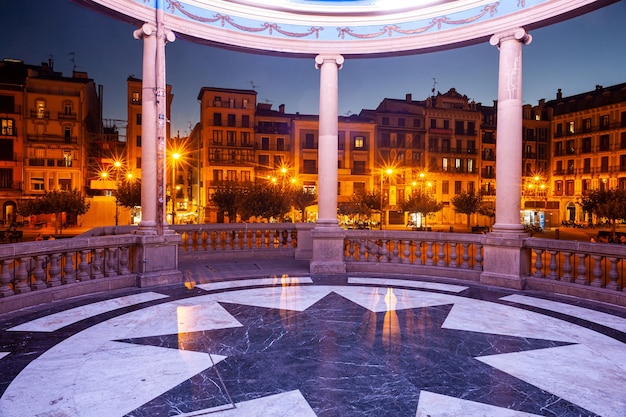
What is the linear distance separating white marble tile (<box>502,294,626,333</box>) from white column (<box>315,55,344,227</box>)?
186 inches

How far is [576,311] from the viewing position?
7.27m

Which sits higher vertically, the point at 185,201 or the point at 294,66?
the point at 294,66

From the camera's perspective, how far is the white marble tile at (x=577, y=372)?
3959mm

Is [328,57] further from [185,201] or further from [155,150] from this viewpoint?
[185,201]

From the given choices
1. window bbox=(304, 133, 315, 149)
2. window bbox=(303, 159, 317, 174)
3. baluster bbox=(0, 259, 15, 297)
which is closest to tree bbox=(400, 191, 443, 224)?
window bbox=(303, 159, 317, 174)

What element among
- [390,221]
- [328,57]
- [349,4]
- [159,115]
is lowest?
[390,221]

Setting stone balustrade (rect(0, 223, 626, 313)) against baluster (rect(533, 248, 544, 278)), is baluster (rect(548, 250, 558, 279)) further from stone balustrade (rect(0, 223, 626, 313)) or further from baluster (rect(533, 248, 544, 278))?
baluster (rect(533, 248, 544, 278))

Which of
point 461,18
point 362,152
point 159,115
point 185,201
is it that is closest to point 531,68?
point 362,152

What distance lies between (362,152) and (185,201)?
29.5 metres

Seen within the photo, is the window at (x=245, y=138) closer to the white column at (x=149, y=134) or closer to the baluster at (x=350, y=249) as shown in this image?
the baluster at (x=350, y=249)

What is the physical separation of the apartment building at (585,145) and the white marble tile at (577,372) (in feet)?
196

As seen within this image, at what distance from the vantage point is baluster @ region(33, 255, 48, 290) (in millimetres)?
7387

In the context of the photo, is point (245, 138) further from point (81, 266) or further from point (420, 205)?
point (81, 266)

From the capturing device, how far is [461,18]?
10.1 meters
